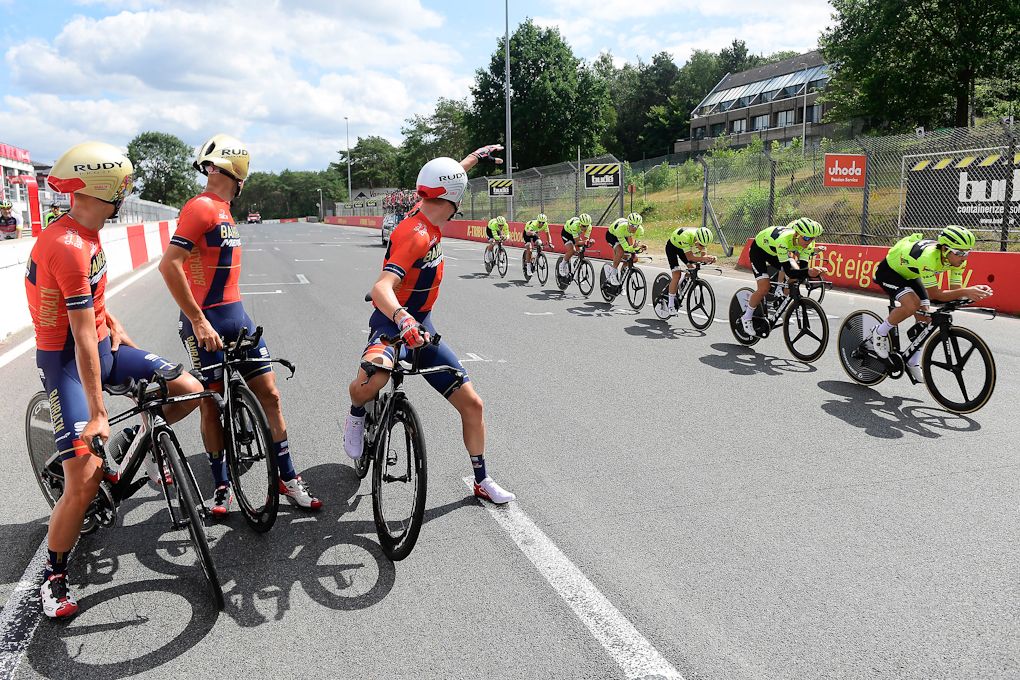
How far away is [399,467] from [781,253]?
6.35m

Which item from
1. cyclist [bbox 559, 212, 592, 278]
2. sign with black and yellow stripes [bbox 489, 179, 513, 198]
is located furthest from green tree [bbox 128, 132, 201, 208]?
cyclist [bbox 559, 212, 592, 278]

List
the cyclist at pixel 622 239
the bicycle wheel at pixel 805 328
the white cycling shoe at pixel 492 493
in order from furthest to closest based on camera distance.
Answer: the cyclist at pixel 622 239 < the bicycle wheel at pixel 805 328 < the white cycling shoe at pixel 492 493

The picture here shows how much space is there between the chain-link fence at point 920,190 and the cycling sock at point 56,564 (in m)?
15.1

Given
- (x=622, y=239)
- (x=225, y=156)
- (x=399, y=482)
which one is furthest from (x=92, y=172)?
(x=622, y=239)

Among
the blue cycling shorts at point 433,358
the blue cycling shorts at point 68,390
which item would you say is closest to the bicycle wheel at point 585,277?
the blue cycling shorts at point 433,358

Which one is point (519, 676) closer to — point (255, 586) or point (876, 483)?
point (255, 586)

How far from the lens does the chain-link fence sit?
1546cm

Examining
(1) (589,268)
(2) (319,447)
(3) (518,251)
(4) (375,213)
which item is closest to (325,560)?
(2) (319,447)

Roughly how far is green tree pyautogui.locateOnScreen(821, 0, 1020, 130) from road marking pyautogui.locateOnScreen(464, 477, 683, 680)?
33.2 m

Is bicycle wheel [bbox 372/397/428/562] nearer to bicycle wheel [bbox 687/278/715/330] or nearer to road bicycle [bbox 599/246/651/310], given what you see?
bicycle wheel [bbox 687/278/715/330]

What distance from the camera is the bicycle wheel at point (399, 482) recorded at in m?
3.59

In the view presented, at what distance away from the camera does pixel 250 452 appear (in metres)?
4.04

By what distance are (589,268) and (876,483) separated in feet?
34.0

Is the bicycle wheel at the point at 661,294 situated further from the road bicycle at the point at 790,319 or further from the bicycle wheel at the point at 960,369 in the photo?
the bicycle wheel at the point at 960,369
